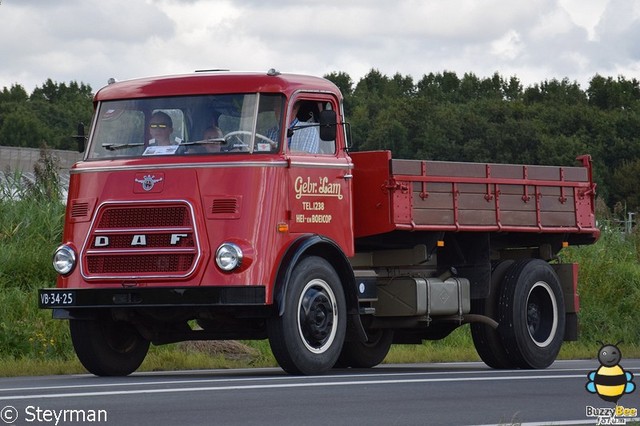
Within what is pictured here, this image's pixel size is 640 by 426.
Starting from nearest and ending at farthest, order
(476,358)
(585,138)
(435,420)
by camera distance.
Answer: (435,420)
(476,358)
(585,138)

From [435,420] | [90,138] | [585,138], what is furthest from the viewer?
[585,138]

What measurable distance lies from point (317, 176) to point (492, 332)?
3.96 m

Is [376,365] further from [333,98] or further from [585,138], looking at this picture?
[585,138]

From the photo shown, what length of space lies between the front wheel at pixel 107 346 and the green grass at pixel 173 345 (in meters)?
1.05

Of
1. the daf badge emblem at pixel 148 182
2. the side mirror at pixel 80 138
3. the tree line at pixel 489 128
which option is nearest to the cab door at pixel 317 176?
the daf badge emblem at pixel 148 182

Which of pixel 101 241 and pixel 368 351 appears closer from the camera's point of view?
pixel 101 241

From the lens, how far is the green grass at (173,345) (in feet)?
66.1

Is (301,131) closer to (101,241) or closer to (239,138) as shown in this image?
(239,138)

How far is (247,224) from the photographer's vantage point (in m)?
15.7

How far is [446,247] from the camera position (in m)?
19.4

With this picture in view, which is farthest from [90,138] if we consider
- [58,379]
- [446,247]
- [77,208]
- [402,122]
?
[402,122]

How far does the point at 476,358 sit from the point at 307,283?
705 centimetres

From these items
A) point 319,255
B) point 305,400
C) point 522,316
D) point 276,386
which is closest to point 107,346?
point 319,255

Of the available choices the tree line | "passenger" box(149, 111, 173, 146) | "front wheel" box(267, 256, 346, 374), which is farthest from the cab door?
the tree line
